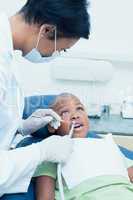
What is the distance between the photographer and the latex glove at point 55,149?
1.45m

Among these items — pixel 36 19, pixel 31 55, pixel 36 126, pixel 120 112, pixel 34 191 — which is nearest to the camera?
pixel 36 19

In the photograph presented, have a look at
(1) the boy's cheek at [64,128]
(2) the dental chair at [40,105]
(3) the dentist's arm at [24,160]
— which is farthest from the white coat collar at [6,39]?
(2) the dental chair at [40,105]

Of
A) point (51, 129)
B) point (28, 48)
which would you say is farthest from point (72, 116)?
point (28, 48)

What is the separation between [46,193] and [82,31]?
27.8 inches

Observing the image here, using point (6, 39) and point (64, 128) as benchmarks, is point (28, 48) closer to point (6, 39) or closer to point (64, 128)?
point (6, 39)

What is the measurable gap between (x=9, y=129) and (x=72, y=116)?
41cm

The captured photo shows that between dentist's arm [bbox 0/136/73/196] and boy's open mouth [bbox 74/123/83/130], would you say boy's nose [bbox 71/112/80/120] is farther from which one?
dentist's arm [bbox 0/136/73/196]

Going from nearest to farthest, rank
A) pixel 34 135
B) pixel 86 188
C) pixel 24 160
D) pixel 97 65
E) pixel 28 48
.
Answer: pixel 24 160 < pixel 28 48 < pixel 86 188 < pixel 34 135 < pixel 97 65

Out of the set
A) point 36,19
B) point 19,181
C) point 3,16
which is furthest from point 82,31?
point 19,181

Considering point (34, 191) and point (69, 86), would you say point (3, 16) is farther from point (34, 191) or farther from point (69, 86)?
point (69, 86)

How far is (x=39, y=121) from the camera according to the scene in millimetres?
1759

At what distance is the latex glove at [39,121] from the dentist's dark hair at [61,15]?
1.53ft

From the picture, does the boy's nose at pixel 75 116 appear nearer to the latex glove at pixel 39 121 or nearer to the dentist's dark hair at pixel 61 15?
the latex glove at pixel 39 121

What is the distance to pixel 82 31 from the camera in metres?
1.42
